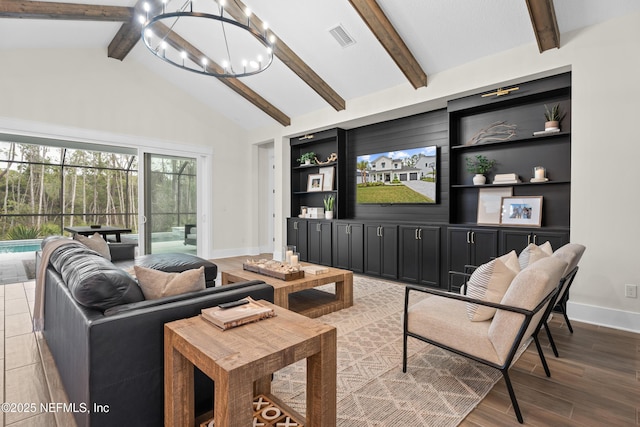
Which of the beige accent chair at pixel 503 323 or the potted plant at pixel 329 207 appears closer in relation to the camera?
the beige accent chair at pixel 503 323

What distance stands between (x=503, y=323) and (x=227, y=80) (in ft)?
19.0

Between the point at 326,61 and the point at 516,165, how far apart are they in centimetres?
300

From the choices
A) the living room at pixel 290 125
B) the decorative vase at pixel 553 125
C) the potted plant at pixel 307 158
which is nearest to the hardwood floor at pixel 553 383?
the living room at pixel 290 125

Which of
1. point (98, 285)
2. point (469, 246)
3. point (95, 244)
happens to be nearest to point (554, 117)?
point (469, 246)

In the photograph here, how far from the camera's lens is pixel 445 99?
4422mm

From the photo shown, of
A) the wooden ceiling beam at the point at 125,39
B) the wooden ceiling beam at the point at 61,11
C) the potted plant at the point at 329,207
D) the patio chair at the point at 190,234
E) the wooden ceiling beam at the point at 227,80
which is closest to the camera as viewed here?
the wooden ceiling beam at the point at 61,11

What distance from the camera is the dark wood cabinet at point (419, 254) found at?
14.7ft

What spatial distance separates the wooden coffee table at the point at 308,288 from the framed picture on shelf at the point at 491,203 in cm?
207

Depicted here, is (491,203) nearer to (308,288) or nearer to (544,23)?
(544,23)

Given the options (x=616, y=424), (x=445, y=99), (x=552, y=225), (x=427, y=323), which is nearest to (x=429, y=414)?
(x=427, y=323)

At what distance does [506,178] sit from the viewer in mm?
4102

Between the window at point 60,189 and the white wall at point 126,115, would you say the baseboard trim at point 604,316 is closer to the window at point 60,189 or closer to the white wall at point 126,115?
the white wall at point 126,115

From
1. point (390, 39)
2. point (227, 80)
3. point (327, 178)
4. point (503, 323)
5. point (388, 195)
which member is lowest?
point (503, 323)

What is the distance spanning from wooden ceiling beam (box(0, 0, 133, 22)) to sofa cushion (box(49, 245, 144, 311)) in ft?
12.8
